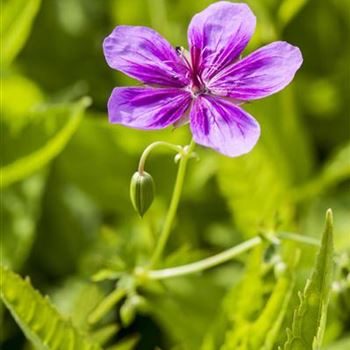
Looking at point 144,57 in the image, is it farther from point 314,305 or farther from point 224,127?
point 314,305

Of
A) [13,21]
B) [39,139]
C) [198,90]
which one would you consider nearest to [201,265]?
[198,90]

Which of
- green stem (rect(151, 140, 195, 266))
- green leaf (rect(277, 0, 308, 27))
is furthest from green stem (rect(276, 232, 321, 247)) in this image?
green leaf (rect(277, 0, 308, 27))

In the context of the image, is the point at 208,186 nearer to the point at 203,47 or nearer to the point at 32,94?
the point at 32,94

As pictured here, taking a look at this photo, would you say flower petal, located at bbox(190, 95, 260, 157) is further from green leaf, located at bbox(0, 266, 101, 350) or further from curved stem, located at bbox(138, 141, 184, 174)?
green leaf, located at bbox(0, 266, 101, 350)

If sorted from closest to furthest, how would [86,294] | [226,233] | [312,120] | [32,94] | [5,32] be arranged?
[86,294] → [5,32] → [226,233] → [32,94] → [312,120]

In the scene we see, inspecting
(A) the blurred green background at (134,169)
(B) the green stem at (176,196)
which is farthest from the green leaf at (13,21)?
(B) the green stem at (176,196)

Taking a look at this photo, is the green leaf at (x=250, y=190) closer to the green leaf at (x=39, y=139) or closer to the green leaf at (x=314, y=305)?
the green leaf at (x=39, y=139)

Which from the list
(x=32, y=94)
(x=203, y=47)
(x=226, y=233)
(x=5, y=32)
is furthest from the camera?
(x=32, y=94)

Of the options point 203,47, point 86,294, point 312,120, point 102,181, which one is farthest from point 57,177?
point 203,47
